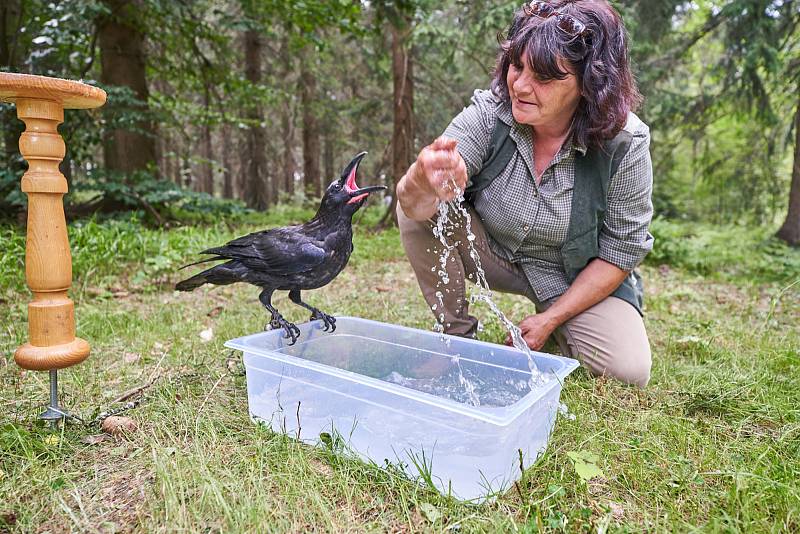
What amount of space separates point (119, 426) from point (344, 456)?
817 millimetres

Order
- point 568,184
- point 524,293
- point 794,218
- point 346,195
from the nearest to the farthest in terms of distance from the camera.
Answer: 1. point 346,195
2. point 568,184
3. point 524,293
4. point 794,218

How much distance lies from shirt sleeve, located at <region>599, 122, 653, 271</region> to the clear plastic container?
78 centimetres

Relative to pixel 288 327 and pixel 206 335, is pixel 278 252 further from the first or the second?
pixel 206 335

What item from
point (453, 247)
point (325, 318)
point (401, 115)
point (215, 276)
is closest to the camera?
point (215, 276)

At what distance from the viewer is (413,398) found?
150 centimetres

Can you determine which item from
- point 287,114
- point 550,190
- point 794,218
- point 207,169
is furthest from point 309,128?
point 550,190

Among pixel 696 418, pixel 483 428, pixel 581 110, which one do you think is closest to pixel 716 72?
pixel 581 110

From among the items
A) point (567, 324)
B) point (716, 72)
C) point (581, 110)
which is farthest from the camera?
point (716, 72)

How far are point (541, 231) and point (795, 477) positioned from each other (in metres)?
1.26

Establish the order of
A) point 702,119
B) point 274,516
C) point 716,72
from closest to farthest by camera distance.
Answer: point 274,516
point 716,72
point 702,119

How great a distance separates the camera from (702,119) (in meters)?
7.70

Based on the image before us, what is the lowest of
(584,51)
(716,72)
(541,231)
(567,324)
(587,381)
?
(587,381)

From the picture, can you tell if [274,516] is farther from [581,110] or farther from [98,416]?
[581,110]

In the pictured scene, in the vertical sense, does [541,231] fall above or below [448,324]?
above
